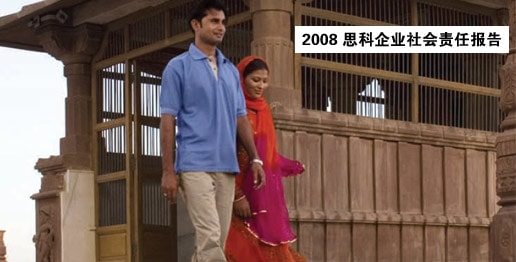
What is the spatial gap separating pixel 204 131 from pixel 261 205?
2185 mm

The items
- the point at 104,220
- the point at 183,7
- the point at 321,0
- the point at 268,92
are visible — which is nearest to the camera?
the point at 268,92

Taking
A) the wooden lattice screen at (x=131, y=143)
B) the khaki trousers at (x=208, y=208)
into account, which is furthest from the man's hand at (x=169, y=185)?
the wooden lattice screen at (x=131, y=143)

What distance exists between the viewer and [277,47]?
39.1 ft

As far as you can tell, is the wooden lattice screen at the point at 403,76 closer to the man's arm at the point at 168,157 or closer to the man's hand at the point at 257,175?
the man's hand at the point at 257,175

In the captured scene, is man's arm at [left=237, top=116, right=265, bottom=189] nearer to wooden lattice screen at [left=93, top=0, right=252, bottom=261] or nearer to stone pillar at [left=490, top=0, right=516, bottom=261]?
stone pillar at [left=490, top=0, right=516, bottom=261]

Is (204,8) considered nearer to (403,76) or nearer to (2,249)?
(403,76)

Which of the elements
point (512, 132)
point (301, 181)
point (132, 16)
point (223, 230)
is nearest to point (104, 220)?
point (132, 16)

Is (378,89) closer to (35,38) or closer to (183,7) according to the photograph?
(183,7)

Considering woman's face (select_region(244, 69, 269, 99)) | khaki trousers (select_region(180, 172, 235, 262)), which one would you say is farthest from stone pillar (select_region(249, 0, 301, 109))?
khaki trousers (select_region(180, 172, 235, 262))

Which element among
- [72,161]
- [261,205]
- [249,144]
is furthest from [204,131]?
[72,161]

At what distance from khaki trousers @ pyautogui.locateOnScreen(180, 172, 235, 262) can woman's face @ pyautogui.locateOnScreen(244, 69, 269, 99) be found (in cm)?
184

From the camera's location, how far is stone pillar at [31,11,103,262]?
50.5 feet

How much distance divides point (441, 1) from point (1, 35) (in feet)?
20.8

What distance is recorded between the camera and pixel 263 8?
473 inches
